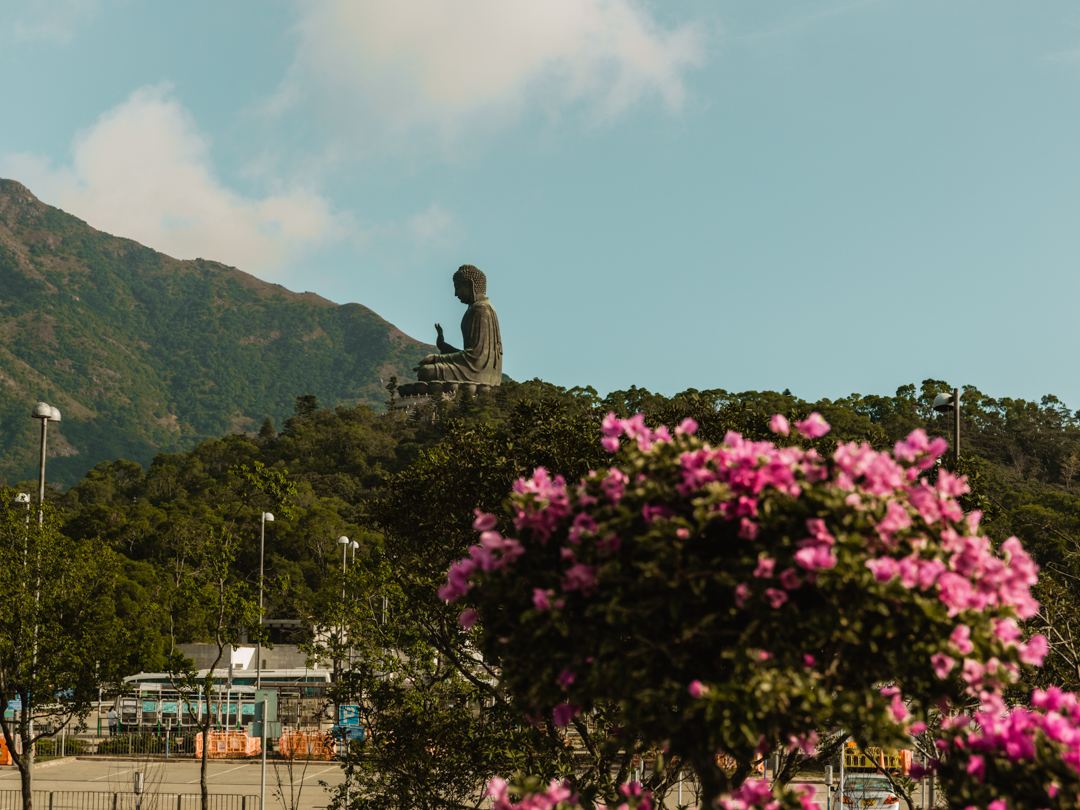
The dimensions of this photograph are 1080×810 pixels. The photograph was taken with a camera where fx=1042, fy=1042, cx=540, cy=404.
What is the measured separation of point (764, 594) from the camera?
183 inches

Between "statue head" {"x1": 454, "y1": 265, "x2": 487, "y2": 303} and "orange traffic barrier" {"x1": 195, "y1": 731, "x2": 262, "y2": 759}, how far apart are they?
63558 millimetres

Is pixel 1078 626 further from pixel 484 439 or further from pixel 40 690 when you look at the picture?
pixel 40 690

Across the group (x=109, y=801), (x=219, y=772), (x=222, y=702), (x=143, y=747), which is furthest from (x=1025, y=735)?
(x=143, y=747)

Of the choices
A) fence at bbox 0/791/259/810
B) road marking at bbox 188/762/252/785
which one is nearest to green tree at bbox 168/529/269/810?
fence at bbox 0/791/259/810

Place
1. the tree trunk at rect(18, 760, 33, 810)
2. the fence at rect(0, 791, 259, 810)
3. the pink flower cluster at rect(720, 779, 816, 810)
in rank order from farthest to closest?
the fence at rect(0, 791, 259, 810) < the tree trunk at rect(18, 760, 33, 810) < the pink flower cluster at rect(720, 779, 816, 810)

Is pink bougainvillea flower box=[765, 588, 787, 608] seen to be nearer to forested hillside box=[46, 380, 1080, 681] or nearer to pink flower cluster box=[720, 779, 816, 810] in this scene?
pink flower cluster box=[720, 779, 816, 810]

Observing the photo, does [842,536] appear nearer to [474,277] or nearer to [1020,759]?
[1020,759]

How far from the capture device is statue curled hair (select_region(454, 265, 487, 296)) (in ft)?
298

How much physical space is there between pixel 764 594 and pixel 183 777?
25606mm

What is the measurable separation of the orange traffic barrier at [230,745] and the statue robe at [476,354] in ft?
199

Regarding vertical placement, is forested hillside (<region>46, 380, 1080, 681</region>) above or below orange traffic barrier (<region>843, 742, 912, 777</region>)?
above

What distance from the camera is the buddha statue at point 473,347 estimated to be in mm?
90188

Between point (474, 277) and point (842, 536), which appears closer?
point (842, 536)

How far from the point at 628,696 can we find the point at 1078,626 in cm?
1252
